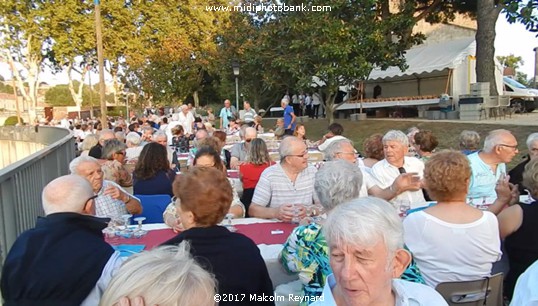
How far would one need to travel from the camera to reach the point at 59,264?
198 centimetres

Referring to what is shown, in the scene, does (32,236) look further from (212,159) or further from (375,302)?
(212,159)

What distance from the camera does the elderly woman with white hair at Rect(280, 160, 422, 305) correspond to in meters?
2.17

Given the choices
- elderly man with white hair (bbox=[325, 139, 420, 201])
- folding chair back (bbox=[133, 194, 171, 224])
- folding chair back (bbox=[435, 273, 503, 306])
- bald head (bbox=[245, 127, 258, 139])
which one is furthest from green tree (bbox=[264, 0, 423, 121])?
folding chair back (bbox=[435, 273, 503, 306])

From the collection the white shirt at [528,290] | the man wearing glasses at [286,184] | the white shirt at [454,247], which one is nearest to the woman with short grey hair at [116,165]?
the man wearing glasses at [286,184]

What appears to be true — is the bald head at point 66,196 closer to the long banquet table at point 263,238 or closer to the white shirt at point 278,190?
the long banquet table at point 263,238

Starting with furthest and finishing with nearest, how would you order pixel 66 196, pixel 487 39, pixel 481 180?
pixel 487 39 < pixel 481 180 < pixel 66 196

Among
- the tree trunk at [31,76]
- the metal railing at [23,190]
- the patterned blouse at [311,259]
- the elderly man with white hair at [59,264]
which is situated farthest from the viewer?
the tree trunk at [31,76]

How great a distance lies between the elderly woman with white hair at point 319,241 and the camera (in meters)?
2.17

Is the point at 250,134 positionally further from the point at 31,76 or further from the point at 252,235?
the point at 31,76

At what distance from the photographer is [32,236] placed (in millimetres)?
2029

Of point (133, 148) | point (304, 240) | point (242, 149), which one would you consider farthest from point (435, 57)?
point (304, 240)

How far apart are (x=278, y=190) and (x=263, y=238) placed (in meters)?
0.89

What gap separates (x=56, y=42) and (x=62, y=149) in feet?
84.8

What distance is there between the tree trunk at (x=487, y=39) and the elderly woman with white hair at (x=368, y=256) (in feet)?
54.4
